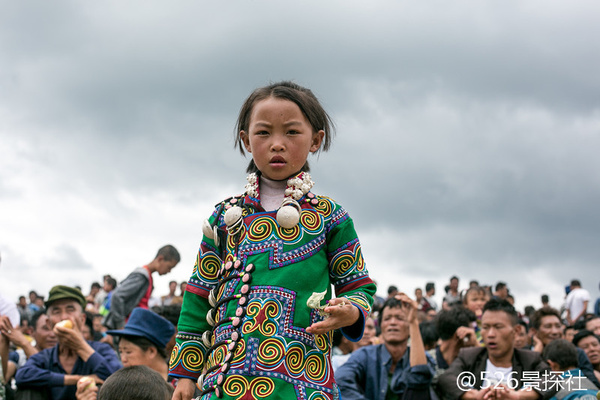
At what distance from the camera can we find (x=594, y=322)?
29.9 ft

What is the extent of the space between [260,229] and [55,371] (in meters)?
4.00

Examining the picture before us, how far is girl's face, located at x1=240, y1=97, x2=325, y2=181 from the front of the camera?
2457 mm

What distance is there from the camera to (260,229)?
93.7 inches

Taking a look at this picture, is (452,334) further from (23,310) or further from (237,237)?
(23,310)

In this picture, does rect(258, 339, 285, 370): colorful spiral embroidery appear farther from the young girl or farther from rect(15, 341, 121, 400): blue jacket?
rect(15, 341, 121, 400): blue jacket

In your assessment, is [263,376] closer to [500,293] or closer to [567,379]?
[567,379]

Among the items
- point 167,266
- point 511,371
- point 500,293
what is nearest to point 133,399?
point 511,371

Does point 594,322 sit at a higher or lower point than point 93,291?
lower

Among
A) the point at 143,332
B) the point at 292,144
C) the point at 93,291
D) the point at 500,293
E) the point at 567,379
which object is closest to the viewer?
the point at 292,144

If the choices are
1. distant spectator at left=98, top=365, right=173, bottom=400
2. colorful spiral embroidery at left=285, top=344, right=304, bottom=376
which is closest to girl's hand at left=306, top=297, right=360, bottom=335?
colorful spiral embroidery at left=285, top=344, right=304, bottom=376

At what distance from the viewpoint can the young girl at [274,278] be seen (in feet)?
7.13

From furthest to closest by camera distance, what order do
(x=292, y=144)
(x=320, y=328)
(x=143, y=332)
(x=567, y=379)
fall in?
1. (x=567, y=379)
2. (x=143, y=332)
3. (x=292, y=144)
4. (x=320, y=328)

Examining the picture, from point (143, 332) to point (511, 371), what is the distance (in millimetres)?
3423

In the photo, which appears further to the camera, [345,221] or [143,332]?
[143,332]
